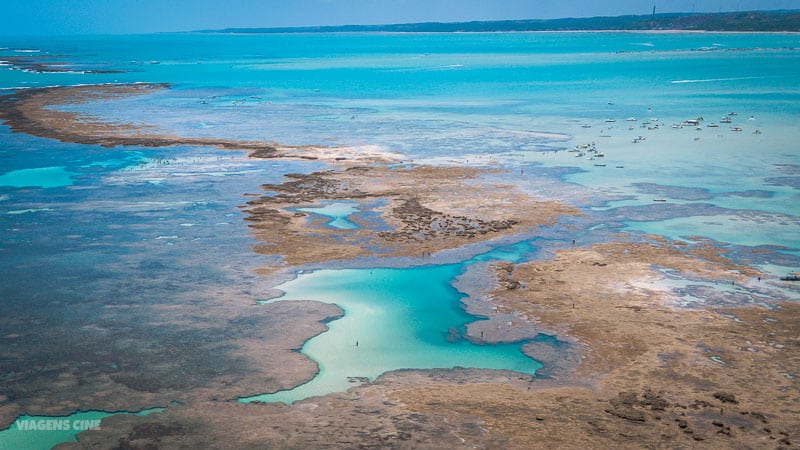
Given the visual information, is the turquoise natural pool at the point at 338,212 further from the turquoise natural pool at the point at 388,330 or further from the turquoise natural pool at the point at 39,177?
the turquoise natural pool at the point at 39,177

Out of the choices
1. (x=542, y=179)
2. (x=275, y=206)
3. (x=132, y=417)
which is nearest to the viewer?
(x=132, y=417)

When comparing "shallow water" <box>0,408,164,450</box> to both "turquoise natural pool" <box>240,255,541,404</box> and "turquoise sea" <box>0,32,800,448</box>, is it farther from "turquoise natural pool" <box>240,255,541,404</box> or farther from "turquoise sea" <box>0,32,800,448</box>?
"turquoise natural pool" <box>240,255,541,404</box>

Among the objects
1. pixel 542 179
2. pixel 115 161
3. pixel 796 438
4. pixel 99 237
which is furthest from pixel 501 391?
pixel 115 161

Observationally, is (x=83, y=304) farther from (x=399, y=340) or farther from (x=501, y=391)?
(x=501, y=391)

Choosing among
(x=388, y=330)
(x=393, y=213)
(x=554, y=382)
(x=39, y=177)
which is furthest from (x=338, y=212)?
(x=39, y=177)

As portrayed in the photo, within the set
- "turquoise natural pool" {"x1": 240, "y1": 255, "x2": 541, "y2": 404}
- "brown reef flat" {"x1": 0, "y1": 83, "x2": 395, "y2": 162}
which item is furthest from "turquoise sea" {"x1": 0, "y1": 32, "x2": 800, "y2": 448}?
"brown reef flat" {"x1": 0, "y1": 83, "x2": 395, "y2": 162}

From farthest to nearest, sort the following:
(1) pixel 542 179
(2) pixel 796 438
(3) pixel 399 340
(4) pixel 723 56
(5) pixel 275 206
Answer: (4) pixel 723 56, (1) pixel 542 179, (5) pixel 275 206, (3) pixel 399 340, (2) pixel 796 438
